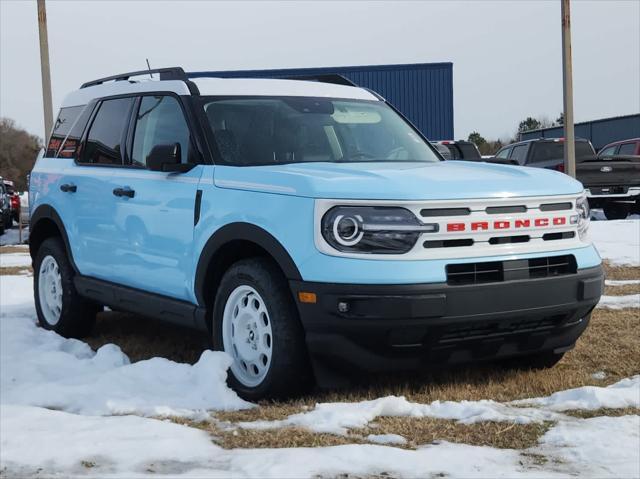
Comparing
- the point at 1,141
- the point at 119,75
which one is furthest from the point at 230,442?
the point at 1,141

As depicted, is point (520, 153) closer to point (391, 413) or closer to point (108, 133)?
point (108, 133)

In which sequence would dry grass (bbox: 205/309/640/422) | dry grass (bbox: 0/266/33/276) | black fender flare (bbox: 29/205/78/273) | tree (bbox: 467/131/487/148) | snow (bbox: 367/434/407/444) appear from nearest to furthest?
1. snow (bbox: 367/434/407/444)
2. dry grass (bbox: 205/309/640/422)
3. black fender flare (bbox: 29/205/78/273)
4. dry grass (bbox: 0/266/33/276)
5. tree (bbox: 467/131/487/148)

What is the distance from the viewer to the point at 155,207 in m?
5.52

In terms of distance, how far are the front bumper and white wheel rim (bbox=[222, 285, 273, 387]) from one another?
0.35 metres

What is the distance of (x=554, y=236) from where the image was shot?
4750 mm

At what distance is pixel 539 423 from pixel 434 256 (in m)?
0.90

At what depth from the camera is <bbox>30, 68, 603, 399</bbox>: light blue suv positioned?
4293mm

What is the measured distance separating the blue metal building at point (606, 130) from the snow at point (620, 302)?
1357 inches

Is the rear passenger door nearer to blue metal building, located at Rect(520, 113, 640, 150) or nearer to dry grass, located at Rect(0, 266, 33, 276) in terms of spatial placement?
dry grass, located at Rect(0, 266, 33, 276)

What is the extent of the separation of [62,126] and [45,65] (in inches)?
508

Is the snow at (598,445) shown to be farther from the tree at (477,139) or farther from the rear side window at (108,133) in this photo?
the tree at (477,139)

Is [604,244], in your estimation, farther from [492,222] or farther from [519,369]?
[492,222]

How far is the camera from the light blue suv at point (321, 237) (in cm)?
429

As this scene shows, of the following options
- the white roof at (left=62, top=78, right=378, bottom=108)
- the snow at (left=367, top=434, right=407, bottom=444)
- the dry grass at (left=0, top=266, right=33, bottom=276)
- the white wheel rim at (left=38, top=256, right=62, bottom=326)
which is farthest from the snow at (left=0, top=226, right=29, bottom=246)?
the snow at (left=367, top=434, right=407, bottom=444)
